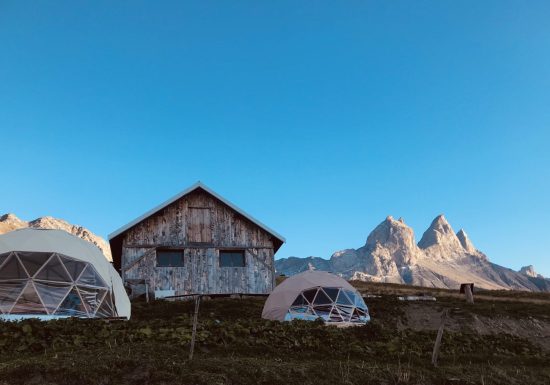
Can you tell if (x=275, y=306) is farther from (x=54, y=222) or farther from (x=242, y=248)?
(x=54, y=222)

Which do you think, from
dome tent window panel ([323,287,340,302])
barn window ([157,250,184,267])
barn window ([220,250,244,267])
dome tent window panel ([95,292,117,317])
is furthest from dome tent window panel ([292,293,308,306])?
barn window ([157,250,184,267])

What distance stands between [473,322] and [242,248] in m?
13.4

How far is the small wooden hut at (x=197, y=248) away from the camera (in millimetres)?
27484

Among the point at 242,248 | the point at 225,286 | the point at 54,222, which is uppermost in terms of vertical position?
the point at 54,222

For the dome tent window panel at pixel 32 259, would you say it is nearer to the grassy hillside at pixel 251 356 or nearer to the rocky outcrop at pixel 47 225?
the grassy hillside at pixel 251 356

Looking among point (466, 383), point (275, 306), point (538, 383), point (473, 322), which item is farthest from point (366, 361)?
point (473, 322)

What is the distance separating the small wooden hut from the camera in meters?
27.5

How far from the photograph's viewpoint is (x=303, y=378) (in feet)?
29.5

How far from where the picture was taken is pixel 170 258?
92.5ft

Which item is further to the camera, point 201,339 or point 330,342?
point 330,342

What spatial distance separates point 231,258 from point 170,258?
364 centimetres

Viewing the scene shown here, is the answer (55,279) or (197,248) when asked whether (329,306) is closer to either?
(197,248)

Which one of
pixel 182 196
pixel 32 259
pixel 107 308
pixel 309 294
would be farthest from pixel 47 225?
pixel 309 294

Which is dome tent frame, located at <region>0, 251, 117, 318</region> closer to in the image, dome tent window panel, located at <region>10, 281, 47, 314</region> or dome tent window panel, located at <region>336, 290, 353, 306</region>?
dome tent window panel, located at <region>10, 281, 47, 314</region>
